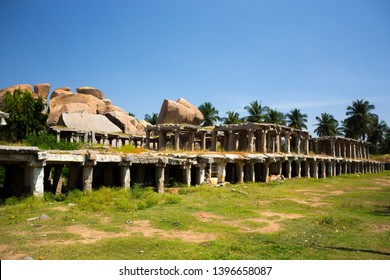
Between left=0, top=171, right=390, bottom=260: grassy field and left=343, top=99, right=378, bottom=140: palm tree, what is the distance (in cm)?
5195

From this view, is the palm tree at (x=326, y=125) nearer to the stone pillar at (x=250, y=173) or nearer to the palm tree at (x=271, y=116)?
the palm tree at (x=271, y=116)

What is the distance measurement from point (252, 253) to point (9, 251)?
557 centimetres

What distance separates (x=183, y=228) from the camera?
9.34 meters

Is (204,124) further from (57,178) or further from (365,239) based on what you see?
(365,239)

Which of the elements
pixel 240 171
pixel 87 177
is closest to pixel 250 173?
pixel 240 171

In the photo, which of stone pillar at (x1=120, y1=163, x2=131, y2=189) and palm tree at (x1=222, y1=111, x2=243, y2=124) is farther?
palm tree at (x1=222, y1=111, x2=243, y2=124)

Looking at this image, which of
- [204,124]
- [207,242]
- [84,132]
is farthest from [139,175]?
[204,124]

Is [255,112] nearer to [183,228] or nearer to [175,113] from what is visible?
[175,113]

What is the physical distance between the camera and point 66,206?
11.8 m

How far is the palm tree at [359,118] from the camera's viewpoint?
196 ft

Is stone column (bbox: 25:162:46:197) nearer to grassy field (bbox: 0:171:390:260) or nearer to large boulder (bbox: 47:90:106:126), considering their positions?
grassy field (bbox: 0:171:390:260)

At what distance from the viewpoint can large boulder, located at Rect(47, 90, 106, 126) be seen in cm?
4969

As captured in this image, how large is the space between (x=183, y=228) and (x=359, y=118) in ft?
200

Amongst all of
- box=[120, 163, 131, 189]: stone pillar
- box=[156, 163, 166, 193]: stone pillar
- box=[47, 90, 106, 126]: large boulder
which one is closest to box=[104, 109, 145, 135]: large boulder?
box=[47, 90, 106, 126]: large boulder
